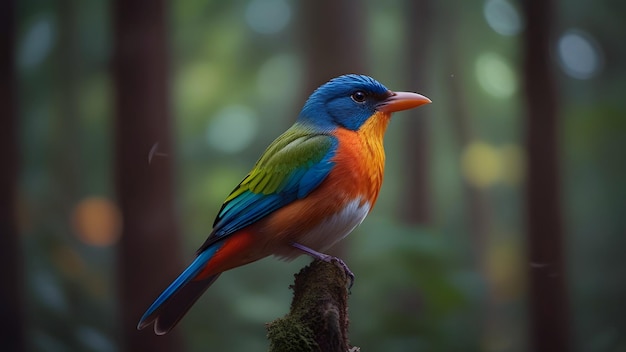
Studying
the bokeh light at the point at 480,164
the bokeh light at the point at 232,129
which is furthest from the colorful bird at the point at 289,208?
the bokeh light at the point at 480,164

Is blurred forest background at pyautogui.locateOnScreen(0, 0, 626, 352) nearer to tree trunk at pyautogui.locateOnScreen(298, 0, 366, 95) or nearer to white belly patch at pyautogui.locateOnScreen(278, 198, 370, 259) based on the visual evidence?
tree trunk at pyautogui.locateOnScreen(298, 0, 366, 95)

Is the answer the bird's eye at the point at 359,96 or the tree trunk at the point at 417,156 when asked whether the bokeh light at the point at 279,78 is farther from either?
the bird's eye at the point at 359,96

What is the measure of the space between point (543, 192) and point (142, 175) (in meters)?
2.71

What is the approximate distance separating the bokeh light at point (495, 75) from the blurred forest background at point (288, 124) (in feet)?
0.05

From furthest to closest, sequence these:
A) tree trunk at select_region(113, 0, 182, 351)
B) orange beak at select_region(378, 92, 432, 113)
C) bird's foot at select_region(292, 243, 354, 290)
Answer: tree trunk at select_region(113, 0, 182, 351)
orange beak at select_region(378, 92, 432, 113)
bird's foot at select_region(292, 243, 354, 290)

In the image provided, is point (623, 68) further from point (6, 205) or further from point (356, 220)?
point (6, 205)

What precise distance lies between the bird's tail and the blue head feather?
75 centimetres

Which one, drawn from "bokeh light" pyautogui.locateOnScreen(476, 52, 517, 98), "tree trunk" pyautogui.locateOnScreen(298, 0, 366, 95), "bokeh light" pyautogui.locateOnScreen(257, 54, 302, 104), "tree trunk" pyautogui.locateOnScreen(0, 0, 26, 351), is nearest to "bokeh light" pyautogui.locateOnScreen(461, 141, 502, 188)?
"bokeh light" pyautogui.locateOnScreen(476, 52, 517, 98)

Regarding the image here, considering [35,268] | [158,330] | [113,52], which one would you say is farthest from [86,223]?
[158,330]

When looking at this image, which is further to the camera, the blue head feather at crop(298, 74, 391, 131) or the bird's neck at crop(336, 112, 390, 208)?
the blue head feather at crop(298, 74, 391, 131)

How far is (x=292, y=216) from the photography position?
2611 mm

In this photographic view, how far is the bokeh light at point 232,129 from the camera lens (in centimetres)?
468

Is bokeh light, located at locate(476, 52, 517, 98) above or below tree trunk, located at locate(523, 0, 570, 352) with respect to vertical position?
above

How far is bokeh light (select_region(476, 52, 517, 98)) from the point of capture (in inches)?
190
